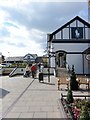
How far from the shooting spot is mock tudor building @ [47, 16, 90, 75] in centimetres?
3828

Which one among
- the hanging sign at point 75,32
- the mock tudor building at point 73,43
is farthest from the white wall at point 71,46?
the hanging sign at point 75,32

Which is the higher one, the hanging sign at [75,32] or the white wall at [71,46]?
the hanging sign at [75,32]

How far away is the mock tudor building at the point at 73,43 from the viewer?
38281mm

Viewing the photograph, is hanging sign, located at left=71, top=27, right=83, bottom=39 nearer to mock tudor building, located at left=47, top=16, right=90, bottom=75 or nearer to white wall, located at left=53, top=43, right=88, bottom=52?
mock tudor building, located at left=47, top=16, right=90, bottom=75

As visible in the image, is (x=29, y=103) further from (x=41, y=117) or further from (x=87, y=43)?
(x=87, y=43)

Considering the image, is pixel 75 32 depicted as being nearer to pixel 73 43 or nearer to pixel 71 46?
pixel 73 43

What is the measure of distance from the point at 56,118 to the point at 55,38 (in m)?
28.5

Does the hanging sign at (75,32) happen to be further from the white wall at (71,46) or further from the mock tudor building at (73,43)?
the white wall at (71,46)

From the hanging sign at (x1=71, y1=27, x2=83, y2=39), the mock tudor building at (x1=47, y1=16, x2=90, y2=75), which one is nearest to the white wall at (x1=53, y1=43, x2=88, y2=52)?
the mock tudor building at (x1=47, y1=16, x2=90, y2=75)

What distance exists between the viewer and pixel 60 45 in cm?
3838

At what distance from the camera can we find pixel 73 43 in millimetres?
38406

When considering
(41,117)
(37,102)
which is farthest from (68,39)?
(41,117)

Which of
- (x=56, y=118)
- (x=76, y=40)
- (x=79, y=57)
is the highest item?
(x=76, y=40)

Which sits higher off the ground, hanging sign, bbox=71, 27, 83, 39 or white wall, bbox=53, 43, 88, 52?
hanging sign, bbox=71, 27, 83, 39
